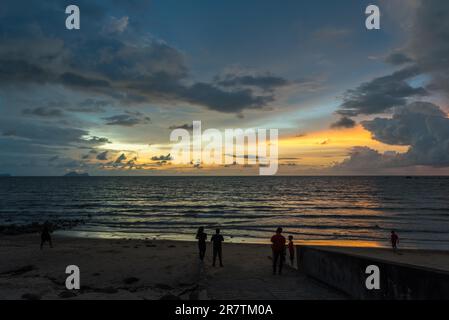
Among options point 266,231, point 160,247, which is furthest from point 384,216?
point 160,247

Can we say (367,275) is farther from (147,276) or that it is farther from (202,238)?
(147,276)

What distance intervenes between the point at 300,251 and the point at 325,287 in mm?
2562

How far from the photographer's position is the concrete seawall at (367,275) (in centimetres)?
745

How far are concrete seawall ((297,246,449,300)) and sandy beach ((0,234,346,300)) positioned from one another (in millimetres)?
420

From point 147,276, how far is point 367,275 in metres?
9.34

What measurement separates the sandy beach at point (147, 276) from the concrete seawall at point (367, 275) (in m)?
0.42

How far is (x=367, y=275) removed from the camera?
365 inches

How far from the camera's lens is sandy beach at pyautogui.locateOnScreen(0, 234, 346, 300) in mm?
10773

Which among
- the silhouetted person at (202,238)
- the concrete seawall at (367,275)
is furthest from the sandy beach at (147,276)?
the silhouetted person at (202,238)

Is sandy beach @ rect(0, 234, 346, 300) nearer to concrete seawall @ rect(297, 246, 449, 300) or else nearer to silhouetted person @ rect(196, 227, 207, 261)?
concrete seawall @ rect(297, 246, 449, 300)
